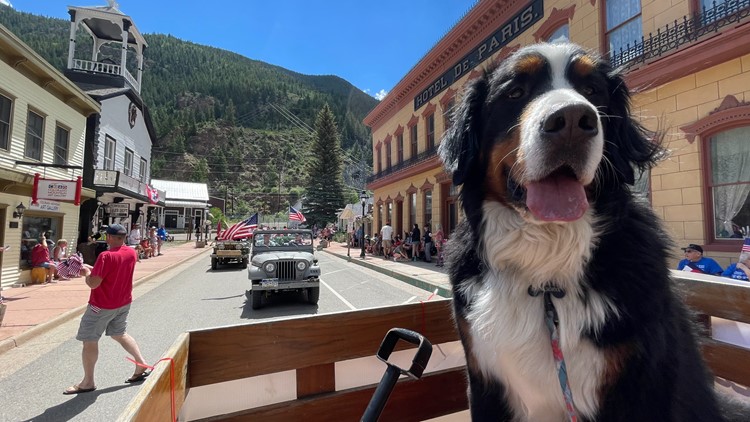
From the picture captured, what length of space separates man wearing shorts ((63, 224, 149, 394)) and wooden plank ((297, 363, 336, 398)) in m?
3.81

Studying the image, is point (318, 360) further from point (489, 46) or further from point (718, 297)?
point (489, 46)

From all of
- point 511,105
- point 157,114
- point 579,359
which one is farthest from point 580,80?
point 157,114

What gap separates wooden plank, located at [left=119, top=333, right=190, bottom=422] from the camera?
105 centimetres

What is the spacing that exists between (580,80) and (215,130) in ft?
496

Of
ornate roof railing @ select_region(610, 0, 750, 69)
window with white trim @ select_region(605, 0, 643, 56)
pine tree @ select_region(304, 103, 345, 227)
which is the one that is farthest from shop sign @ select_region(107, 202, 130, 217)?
pine tree @ select_region(304, 103, 345, 227)

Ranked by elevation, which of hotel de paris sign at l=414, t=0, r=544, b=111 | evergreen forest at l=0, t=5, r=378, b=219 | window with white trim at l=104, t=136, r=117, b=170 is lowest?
window with white trim at l=104, t=136, r=117, b=170

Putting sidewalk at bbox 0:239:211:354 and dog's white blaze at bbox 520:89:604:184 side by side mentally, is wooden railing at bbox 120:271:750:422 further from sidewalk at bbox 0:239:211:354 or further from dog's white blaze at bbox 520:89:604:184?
sidewalk at bbox 0:239:211:354

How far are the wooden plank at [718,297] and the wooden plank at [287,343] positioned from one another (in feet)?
5.16

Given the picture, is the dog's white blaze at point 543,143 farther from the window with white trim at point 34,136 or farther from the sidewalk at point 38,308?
the window with white trim at point 34,136

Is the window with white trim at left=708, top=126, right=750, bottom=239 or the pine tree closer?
the window with white trim at left=708, top=126, right=750, bottom=239

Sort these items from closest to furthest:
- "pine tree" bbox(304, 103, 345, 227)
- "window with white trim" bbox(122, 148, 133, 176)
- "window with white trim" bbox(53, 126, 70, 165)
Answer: "window with white trim" bbox(53, 126, 70, 165), "window with white trim" bbox(122, 148, 133, 176), "pine tree" bbox(304, 103, 345, 227)

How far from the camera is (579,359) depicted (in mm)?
1401

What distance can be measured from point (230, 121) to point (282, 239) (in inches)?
5763

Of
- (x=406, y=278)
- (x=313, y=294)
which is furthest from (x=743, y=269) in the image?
(x=406, y=278)
